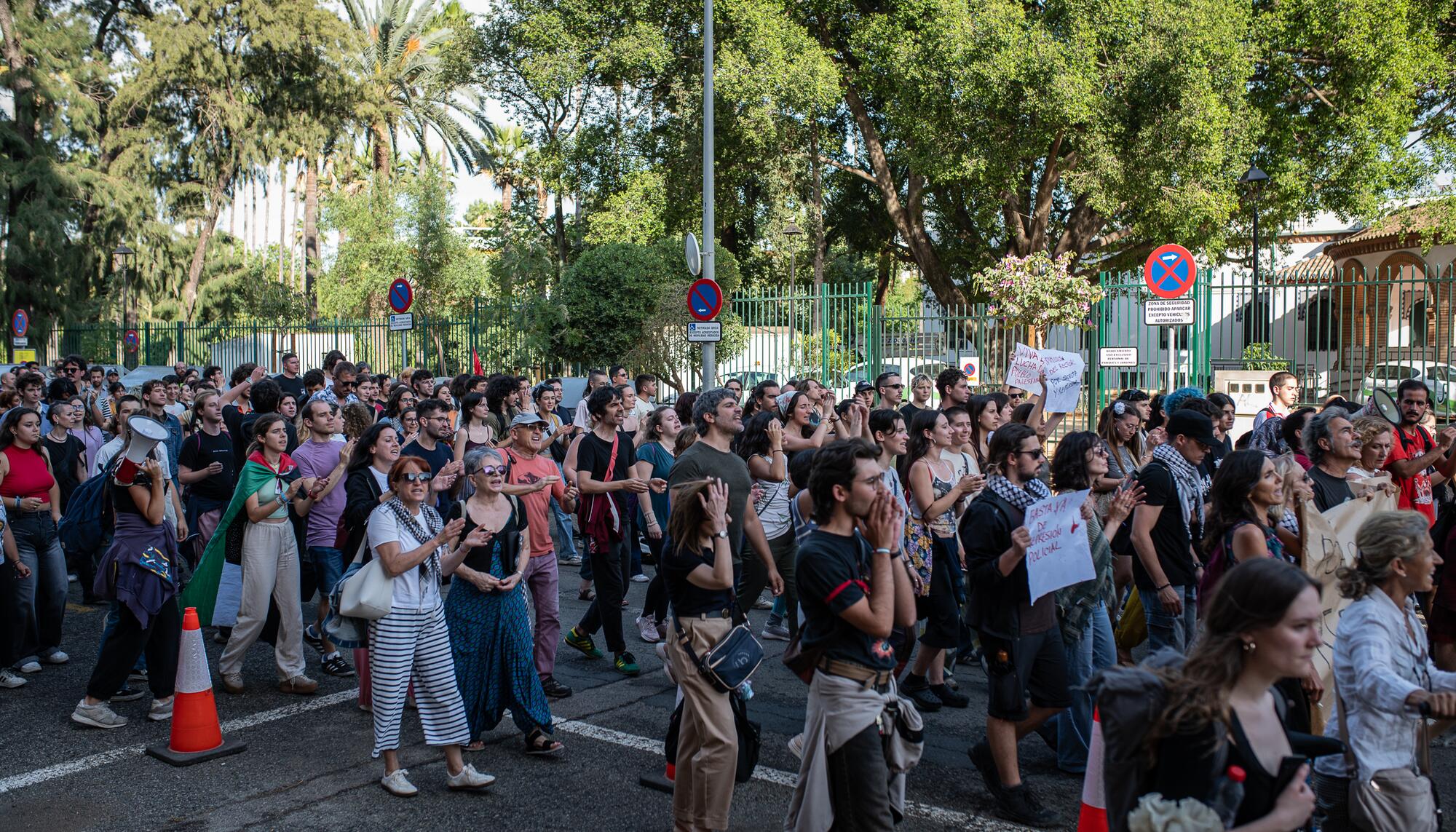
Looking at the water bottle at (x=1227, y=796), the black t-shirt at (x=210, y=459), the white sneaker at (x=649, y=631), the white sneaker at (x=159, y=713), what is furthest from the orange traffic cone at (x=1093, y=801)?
the black t-shirt at (x=210, y=459)

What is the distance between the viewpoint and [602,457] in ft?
25.2

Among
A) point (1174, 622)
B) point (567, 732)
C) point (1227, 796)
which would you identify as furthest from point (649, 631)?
point (1227, 796)

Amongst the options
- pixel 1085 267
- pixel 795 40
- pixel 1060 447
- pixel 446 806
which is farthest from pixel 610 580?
pixel 1085 267

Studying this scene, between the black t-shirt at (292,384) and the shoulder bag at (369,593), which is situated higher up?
the black t-shirt at (292,384)

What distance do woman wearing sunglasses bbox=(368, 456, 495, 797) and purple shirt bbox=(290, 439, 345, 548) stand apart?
2138mm

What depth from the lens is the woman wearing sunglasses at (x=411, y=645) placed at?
17.3 ft

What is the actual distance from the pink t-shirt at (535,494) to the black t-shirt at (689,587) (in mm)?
2304

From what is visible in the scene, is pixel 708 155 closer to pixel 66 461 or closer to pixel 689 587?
pixel 66 461

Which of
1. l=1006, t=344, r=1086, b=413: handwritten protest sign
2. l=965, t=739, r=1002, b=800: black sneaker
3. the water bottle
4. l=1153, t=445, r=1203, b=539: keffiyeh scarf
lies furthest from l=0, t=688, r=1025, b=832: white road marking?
l=1006, t=344, r=1086, b=413: handwritten protest sign

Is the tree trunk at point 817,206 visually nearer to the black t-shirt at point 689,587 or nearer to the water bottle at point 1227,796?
the black t-shirt at point 689,587

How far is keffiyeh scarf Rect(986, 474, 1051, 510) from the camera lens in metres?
5.14

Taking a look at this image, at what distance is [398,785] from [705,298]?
999 centimetres

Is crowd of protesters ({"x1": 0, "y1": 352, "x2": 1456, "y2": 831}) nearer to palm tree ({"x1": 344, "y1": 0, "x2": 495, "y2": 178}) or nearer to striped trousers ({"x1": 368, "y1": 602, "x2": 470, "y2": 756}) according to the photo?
striped trousers ({"x1": 368, "y1": 602, "x2": 470, "y2": 756})

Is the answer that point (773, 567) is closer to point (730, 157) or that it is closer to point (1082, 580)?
point (1082, 580)
